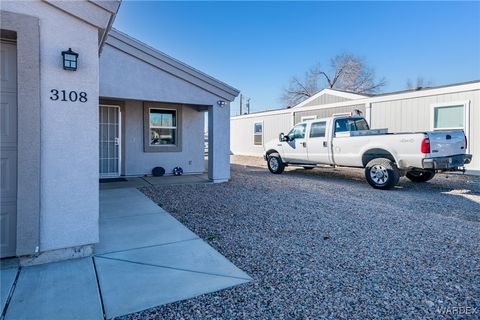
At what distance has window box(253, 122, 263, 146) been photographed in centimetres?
1911

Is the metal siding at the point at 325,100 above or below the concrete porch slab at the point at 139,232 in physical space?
above

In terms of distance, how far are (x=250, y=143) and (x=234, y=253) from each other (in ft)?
55.0

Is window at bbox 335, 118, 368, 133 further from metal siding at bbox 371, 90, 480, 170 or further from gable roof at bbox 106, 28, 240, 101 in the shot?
metal siding at bbox 371, 90, 480, 170

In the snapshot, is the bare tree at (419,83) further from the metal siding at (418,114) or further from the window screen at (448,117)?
the window screen at (448,117)

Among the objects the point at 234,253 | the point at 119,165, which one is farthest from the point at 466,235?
the point at 119,165

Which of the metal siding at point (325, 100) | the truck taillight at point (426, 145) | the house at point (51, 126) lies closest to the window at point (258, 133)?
the metal siding at point (325, 100)

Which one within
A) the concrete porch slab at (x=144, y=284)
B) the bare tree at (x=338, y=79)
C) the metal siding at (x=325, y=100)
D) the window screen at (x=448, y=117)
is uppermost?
the bare tree at (x=338, y=79)

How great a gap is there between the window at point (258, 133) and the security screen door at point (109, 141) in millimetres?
11286

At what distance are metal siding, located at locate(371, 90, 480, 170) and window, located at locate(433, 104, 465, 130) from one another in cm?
22

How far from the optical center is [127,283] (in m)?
2.79

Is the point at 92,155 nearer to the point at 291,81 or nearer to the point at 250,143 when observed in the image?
the point at 250,143

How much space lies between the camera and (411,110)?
11477mm

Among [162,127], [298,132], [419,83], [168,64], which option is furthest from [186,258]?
[419,83]

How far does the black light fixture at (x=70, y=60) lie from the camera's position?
3109 mm
